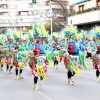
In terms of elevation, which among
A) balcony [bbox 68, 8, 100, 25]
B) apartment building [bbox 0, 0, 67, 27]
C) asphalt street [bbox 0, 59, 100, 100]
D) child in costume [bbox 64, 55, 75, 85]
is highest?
apartment building [bbox 0, 0, 67, 27]

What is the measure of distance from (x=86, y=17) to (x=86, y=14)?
357 millimetres

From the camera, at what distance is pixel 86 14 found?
147 ft

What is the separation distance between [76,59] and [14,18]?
70974 millimetres

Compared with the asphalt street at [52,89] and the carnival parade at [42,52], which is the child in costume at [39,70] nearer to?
the carnival parade at [42,52]

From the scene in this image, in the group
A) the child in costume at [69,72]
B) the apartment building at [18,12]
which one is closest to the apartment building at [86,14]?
the child in costume at [69,72]

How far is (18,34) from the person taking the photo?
57.9 ft

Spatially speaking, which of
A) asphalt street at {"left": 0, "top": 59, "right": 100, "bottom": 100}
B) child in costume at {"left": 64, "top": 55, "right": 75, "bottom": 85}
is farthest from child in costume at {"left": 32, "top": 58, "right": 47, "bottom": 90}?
child in costume at {"left": 64, "top": 55, "right": 75, "bottom": 85}

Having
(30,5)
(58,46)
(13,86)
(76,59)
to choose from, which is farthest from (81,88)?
(30,5)

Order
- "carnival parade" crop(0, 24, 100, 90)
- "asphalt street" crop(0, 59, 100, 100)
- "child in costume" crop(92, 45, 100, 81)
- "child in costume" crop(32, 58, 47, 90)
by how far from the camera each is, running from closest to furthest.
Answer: "asphalt street" crop(0, 59, 100, 100) < "child in costume" crop(32, 58, 47, 90) < "carnival parade" crop(0, 24, 100, 90) < "child in costume" crop(92, 45, 100, 81)

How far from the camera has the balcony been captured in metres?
42.7

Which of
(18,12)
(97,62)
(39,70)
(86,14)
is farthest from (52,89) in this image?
(18,12)

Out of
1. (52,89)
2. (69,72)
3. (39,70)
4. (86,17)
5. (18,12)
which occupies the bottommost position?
(52,89)

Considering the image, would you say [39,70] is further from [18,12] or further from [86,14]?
[18,12]

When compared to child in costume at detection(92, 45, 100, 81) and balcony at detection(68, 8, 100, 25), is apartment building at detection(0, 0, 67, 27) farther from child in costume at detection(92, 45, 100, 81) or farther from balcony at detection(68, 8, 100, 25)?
child in costume at detection(92, 45, 100, 81)
